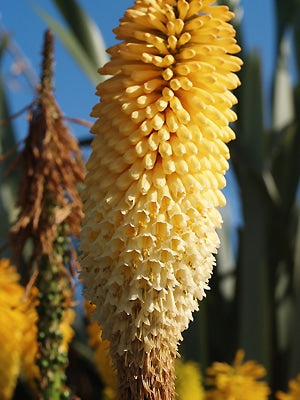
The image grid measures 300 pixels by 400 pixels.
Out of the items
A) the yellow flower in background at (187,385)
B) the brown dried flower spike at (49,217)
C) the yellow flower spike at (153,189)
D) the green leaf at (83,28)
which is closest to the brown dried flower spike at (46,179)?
the brown dried flower spike at (49,217)

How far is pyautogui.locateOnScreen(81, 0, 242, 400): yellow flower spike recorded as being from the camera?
1538 millimetres

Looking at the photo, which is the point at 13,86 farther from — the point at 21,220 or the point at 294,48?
the point at 21,220

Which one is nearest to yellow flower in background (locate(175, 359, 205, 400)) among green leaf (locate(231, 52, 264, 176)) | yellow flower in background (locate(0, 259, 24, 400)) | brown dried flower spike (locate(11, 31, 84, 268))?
yellow flower in background (locate(0, 259, 24, 400))

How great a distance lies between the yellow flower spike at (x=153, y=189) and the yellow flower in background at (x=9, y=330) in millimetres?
1738

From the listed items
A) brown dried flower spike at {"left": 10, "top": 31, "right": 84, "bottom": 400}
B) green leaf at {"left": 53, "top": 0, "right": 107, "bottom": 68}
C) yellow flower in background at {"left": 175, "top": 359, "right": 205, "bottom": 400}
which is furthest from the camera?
green leaf at {"left": 53, "top": 0, "right": 107, "bottom": 68}

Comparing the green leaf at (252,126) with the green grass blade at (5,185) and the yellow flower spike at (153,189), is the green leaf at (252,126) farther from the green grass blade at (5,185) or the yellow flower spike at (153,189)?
the yellow flower spike at (153,189)

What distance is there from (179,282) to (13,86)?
455 cm

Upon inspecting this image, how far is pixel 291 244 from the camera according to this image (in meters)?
6.18

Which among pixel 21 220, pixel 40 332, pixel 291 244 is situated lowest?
pixel 291 244

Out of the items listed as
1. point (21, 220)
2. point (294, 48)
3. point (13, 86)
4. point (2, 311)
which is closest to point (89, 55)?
point (13, 86)

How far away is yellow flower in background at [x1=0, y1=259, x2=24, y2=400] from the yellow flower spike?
174 cm

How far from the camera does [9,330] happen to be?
3412mm

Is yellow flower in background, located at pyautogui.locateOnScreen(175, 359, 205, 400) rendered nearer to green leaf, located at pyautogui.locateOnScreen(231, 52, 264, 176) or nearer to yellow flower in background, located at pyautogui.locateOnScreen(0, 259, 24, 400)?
yellow flower in background, located at pyautogui.locateOnScreen(0, 259, 24, 400)

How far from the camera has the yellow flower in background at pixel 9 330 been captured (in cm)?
330
